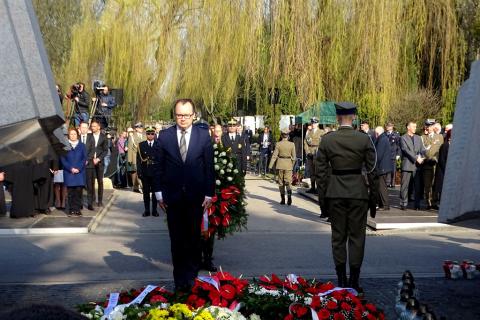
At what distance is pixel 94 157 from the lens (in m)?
15.4

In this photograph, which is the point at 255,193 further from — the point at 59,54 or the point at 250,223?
the point at 59,54

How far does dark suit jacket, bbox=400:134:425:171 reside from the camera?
1533 centimetres

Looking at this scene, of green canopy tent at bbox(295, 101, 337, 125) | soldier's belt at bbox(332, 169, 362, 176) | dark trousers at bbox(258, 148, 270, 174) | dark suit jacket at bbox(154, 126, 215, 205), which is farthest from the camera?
dark trousers at bbox(258, 148, 270, 174)

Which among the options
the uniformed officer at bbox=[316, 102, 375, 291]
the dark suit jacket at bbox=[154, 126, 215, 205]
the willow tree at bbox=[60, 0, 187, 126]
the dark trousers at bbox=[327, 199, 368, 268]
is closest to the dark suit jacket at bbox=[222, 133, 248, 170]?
the willow tree at bbox=[60, 0, 187, 126]

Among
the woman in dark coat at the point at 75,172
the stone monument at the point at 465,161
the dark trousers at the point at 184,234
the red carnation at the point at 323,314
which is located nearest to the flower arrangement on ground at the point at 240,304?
the red carnation at the point at 323,314

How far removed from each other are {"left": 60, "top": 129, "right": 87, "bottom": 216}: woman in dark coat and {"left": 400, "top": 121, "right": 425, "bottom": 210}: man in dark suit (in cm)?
682

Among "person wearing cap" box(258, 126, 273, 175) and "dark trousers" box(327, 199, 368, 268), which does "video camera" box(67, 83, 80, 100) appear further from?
"dark trousers" box(327, 199, 368, 268)

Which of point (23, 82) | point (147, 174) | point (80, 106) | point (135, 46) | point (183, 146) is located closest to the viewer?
point (23, 82)

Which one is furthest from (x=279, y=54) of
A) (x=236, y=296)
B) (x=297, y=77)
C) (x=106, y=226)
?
(x=236, y=296)

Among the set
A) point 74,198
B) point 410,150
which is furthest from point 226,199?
point 410,150

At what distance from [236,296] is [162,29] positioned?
72.1ft

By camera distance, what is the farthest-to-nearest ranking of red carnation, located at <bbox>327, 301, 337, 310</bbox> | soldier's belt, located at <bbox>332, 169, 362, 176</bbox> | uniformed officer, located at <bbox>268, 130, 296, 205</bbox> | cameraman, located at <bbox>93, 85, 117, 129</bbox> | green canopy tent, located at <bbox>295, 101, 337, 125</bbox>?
1. cameraman, located at <bbox>93, 85, 117, 129</bbox>
2. green canopy tent, located at <bbox>295, 101, 337, 125</bbox>
3. uniformed officer, located at <bbox>268, 130, 296, 205</bbox>
4. soldier's belt, located at <bbox>332, 169, 362, 176</bbox>
5. red carnation, located at <bbox>327, 301, 337, 310</bbox>

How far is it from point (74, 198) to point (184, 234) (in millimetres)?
7485

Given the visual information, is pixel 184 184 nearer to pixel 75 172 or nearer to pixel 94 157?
pixel 75 172
